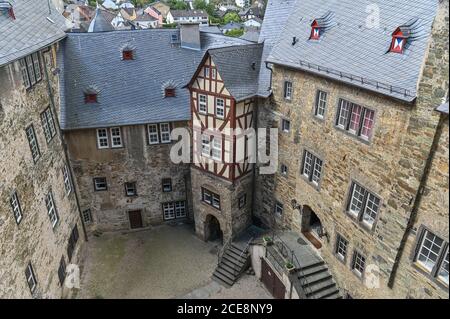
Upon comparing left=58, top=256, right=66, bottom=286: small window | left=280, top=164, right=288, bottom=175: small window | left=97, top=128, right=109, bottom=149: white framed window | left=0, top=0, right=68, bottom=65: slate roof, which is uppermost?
left=0, top=0, right=68, bottom=65: slate roof

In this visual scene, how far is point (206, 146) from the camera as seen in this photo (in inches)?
814

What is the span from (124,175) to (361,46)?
618 inches

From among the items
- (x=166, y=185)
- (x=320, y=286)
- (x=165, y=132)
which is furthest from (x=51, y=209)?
(x=320, y=286)

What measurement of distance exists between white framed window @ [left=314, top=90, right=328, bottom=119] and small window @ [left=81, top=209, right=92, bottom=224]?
16.0 metres

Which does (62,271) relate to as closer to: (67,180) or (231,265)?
(67,180)

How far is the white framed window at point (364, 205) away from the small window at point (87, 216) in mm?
16540

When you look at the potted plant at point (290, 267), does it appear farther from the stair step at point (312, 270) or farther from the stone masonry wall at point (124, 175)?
the stone masonry wall at point (124, 175)

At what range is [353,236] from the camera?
15.9 metres

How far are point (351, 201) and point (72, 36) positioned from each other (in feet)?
62.5

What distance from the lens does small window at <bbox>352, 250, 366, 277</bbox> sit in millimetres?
15781

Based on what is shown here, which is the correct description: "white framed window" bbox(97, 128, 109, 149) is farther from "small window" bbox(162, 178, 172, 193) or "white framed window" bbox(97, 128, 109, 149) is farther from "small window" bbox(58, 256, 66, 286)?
"small window" bbox(58, 256, 66, 286)

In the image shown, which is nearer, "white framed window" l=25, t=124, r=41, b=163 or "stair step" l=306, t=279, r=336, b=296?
"white framed window" l=25, t=124, r=41, b=163

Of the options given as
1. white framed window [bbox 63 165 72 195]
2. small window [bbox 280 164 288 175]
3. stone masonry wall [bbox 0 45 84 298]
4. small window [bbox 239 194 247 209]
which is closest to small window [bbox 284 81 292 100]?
small window [bbox 280 164 288 175]

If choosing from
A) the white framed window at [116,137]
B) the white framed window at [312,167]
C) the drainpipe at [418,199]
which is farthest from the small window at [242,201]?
the drainpipe at [418,199]
